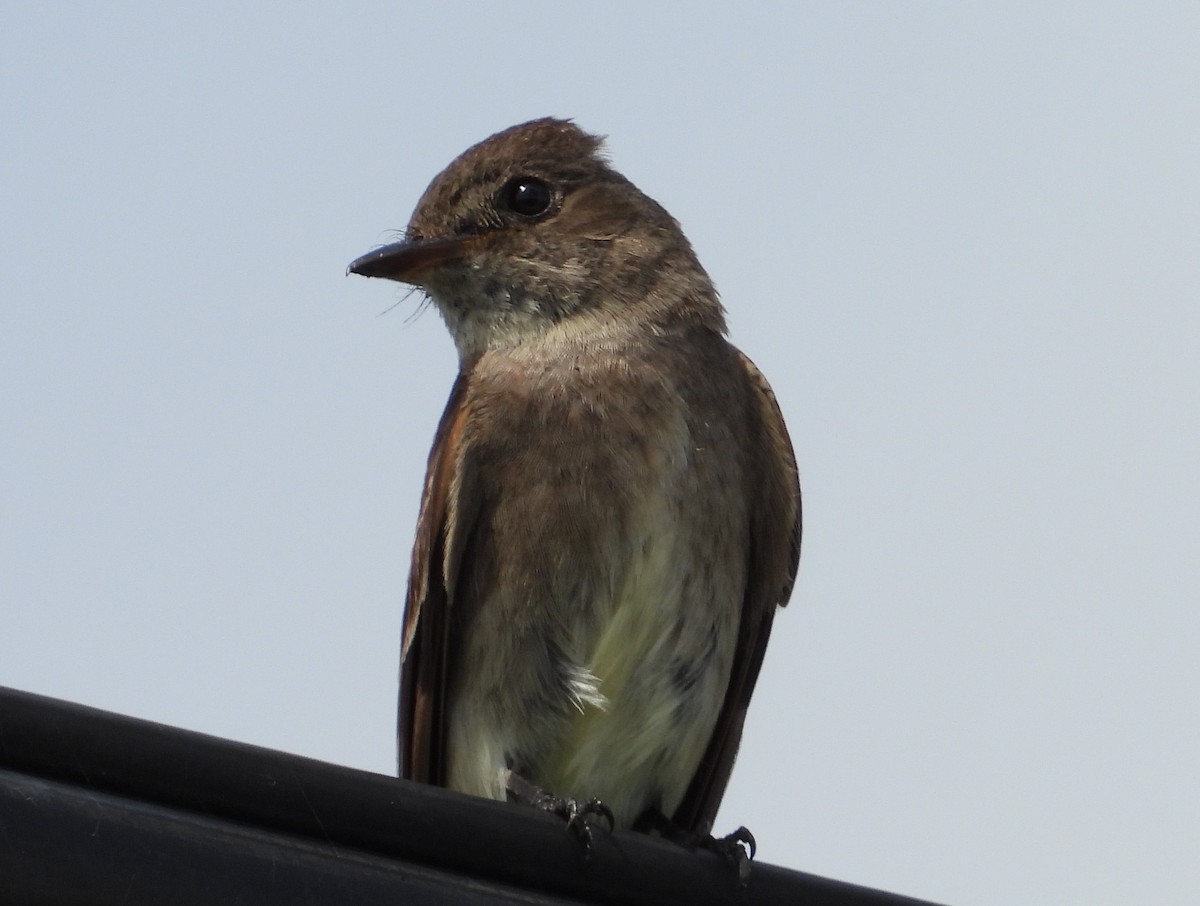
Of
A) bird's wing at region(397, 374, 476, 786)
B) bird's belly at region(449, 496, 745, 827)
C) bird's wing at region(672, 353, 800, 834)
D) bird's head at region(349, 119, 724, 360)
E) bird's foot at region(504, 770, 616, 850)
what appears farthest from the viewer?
bird's head at region(349, 119, 724, 360)

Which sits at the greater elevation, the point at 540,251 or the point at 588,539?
the point at 540,251

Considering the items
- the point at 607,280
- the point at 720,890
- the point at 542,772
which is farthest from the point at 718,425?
the point at 720,890

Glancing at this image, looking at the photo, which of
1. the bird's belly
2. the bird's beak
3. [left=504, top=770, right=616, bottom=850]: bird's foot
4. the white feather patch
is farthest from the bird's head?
[left=504, top=770, right=616, bottom=850]: bird's foot

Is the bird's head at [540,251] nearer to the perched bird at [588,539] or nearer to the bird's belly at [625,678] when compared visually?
the perched bird at [588,539]

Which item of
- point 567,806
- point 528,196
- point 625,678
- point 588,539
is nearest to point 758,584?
point 625,678

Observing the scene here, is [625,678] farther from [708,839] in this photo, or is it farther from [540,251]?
[540,251]

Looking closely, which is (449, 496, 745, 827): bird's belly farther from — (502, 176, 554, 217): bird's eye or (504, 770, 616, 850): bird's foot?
(502, 176, 554, 217): bird's eye

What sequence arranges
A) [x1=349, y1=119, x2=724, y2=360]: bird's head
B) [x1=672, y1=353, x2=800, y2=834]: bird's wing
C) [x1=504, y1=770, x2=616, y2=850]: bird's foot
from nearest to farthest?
[x1=504, y1=770, x2=616, y2=850]: bird's foot, [x1=672, y1=353, x2=800, y2=834]: bird's wing, [x1=349, y1=119, x2=724, y2=360]: bird's head

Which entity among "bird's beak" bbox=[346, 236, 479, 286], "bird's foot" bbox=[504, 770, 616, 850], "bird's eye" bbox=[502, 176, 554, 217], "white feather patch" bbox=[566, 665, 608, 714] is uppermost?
"bird's eye" bbox=[502, 176, 554, 217]
